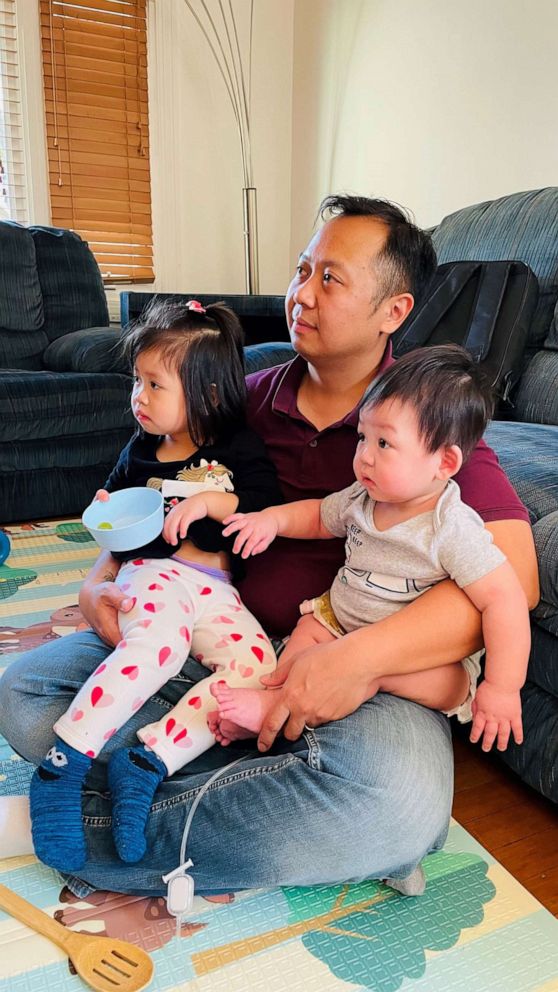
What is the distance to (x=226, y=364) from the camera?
117cm

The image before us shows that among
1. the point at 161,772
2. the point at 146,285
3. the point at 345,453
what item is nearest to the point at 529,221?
the point at 345,453

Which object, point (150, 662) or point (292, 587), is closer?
point (150, 662)

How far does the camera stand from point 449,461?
949 mm

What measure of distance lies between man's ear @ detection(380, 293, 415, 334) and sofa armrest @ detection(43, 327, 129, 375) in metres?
1.46

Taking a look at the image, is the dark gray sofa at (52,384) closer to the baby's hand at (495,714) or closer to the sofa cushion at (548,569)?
the sofa cushion at (548,569)

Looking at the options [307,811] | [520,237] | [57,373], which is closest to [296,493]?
[307,811]

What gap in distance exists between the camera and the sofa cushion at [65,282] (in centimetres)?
296

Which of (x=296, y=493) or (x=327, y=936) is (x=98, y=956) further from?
(x=296, y=493)

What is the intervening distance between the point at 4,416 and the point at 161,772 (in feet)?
5.40

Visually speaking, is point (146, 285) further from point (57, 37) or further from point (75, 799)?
point (75, 799)

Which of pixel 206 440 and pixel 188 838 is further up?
pixel 206 440

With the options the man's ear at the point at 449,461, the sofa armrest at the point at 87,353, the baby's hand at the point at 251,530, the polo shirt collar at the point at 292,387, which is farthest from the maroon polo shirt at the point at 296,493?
the sofa armrest at the point at 87,353

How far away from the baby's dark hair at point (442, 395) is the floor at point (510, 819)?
24.0 inches

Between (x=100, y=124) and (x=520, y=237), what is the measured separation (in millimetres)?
2331
